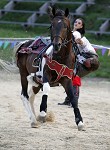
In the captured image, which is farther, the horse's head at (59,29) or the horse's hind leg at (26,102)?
the horse's hind leg at (26,102)

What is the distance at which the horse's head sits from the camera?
7609 millimetres

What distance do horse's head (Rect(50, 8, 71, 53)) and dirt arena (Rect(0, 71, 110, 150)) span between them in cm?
129

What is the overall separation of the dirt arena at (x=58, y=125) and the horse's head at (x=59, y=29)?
4.24 feet

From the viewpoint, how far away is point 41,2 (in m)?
23.8

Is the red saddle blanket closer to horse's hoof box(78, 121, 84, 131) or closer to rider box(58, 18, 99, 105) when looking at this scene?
rider box(58, 18, 99, 105)

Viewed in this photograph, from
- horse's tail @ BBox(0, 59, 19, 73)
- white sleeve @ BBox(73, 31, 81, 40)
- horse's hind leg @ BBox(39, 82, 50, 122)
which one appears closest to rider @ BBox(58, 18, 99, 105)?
white sleeve @ BBox(73, 31, 81, 40)

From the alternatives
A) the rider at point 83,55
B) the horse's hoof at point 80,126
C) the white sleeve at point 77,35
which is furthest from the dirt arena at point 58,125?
the white sleeve at point 77,35

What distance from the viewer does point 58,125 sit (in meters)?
9.06

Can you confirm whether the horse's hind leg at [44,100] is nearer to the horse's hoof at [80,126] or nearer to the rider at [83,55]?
the horse's hoof at [80,126]

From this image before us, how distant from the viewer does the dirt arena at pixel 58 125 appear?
7316mm

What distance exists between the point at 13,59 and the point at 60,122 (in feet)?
5.13

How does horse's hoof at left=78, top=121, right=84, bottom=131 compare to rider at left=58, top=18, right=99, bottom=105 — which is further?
rider at left=58, top=18, right=99, bottom=105

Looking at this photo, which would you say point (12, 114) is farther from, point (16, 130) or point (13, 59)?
point (16, 130)

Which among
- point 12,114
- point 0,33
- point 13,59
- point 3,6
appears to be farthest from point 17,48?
point 3,6
